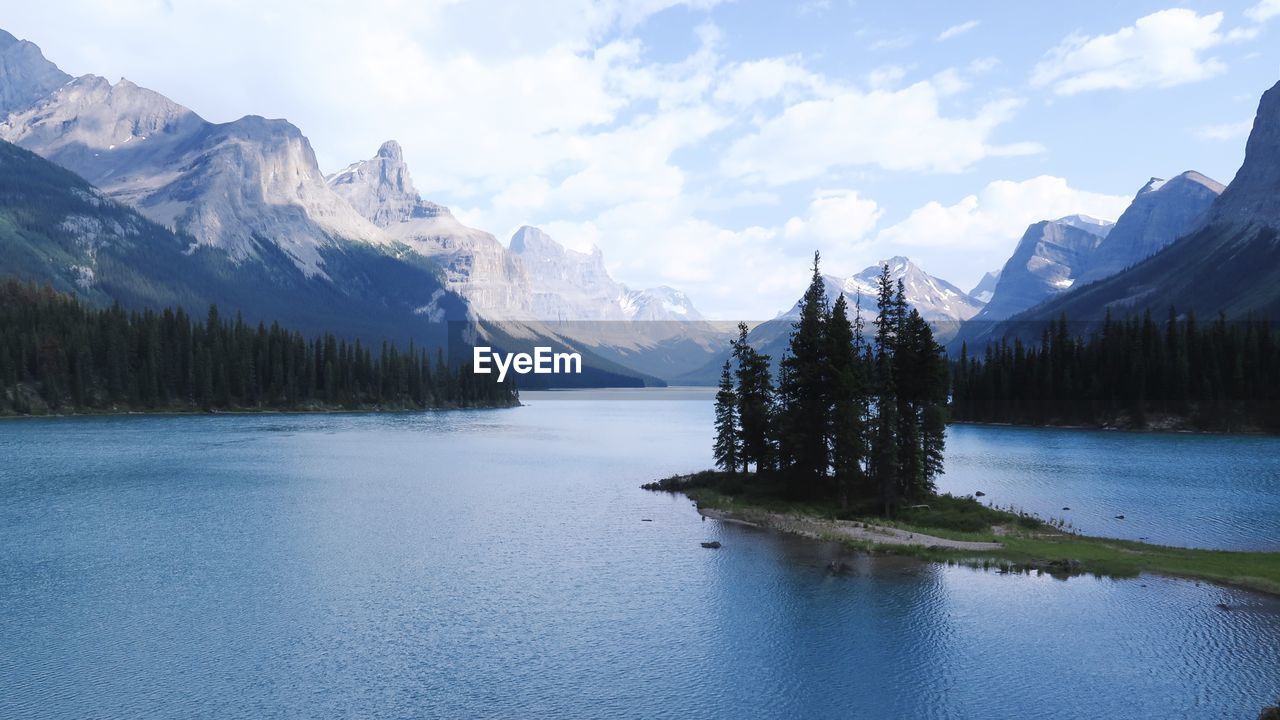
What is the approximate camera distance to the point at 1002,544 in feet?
189

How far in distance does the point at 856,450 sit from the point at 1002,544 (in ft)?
54.6

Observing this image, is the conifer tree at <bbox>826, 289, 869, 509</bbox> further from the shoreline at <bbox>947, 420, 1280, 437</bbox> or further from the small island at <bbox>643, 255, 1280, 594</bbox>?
the shoreline at <bbox>947, 420, 1280, 437</bbox>

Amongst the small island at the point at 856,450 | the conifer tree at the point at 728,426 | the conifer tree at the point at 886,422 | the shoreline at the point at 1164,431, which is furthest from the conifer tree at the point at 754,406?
the shoreline at the point at 1164,431

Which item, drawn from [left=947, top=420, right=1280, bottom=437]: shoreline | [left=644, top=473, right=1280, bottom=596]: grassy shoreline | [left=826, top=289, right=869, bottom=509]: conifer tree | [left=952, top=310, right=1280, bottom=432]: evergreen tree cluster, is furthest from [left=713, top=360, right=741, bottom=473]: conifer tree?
[left=952, top=310, right=1280, bottom=432]: evergreen tree cluster

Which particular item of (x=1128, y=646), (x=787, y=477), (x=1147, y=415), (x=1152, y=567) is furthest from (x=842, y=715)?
(x=1147, y=415)

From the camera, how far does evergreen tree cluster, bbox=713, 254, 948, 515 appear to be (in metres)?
71.9

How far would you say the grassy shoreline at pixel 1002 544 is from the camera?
49.3 metres

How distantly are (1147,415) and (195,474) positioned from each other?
7468 inches

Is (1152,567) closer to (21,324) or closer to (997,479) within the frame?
(997,479)

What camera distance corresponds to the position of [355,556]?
56.7 metres

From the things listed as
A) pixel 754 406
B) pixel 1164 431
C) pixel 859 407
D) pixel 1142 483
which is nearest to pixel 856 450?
pixel 859 407

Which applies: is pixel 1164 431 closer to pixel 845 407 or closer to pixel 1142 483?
pixel 1142 483

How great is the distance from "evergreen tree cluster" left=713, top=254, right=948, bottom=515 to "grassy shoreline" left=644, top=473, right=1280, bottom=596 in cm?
327

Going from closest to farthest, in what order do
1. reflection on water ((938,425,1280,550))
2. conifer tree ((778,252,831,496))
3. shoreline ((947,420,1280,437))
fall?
reflection on water ((938,425,1280,550)) → conifer tree ((778,252,831,496)) → shoreline ((947,420,1280,437))
